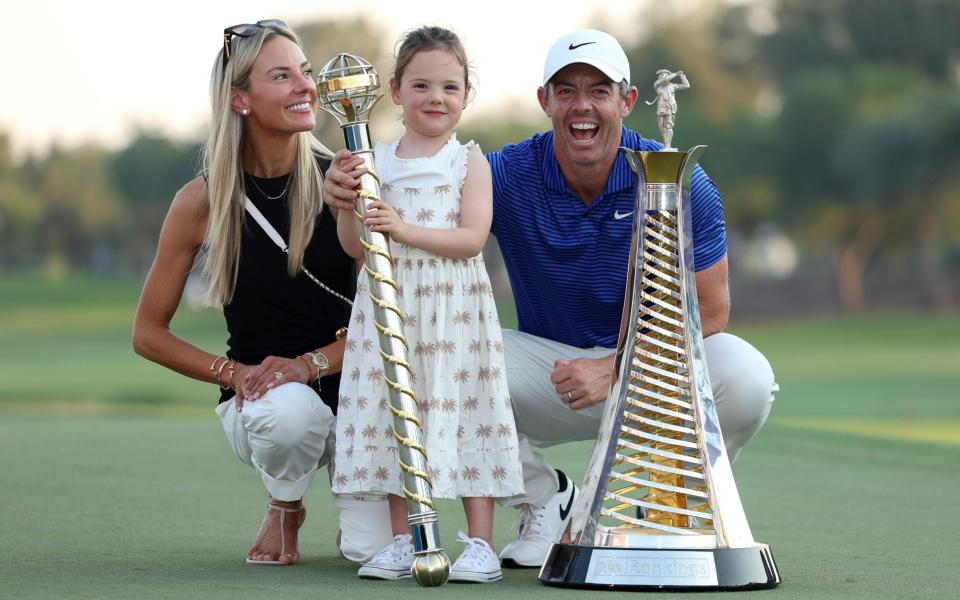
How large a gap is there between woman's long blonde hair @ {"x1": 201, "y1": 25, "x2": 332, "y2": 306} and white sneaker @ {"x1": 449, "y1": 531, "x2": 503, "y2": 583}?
1154 mm

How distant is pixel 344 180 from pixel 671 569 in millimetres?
1278

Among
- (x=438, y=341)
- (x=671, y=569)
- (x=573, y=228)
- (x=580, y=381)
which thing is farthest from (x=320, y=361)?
(x=671, y=569)

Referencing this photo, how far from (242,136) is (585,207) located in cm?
109

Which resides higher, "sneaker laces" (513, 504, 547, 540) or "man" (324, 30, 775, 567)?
"man" (324, 30, 775, 567)

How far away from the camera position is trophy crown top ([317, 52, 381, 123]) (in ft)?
12.2

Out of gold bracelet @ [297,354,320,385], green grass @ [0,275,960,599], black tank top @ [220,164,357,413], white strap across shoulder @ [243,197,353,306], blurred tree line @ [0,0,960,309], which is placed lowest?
green grass @ [0,275,960,599]

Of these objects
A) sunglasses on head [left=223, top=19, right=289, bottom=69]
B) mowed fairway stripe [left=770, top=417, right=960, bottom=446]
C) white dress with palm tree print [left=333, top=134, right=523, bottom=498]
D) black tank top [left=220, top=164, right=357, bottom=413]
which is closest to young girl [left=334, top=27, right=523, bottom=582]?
white dress with palm tree print [left=333, top=134, right=523, bottom=498]

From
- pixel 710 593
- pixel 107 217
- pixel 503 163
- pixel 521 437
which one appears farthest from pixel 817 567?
pixel 107 217

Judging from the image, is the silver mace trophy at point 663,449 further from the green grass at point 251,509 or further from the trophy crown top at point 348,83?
the trophy crown top at point 348,83

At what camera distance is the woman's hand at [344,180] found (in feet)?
12.5

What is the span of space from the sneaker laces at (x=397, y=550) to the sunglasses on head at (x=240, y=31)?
1601 millimetres

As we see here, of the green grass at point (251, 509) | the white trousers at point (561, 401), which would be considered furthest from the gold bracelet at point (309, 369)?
the white trousers at point (561, 401)

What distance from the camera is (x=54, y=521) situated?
4922 millimetres

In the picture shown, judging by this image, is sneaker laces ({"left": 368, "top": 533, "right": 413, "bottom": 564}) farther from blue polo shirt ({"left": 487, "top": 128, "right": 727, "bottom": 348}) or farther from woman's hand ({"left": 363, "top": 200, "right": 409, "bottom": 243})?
blue polo shirt ({"left": 487, "top": 128, "right": 727, "bottom": 348})
